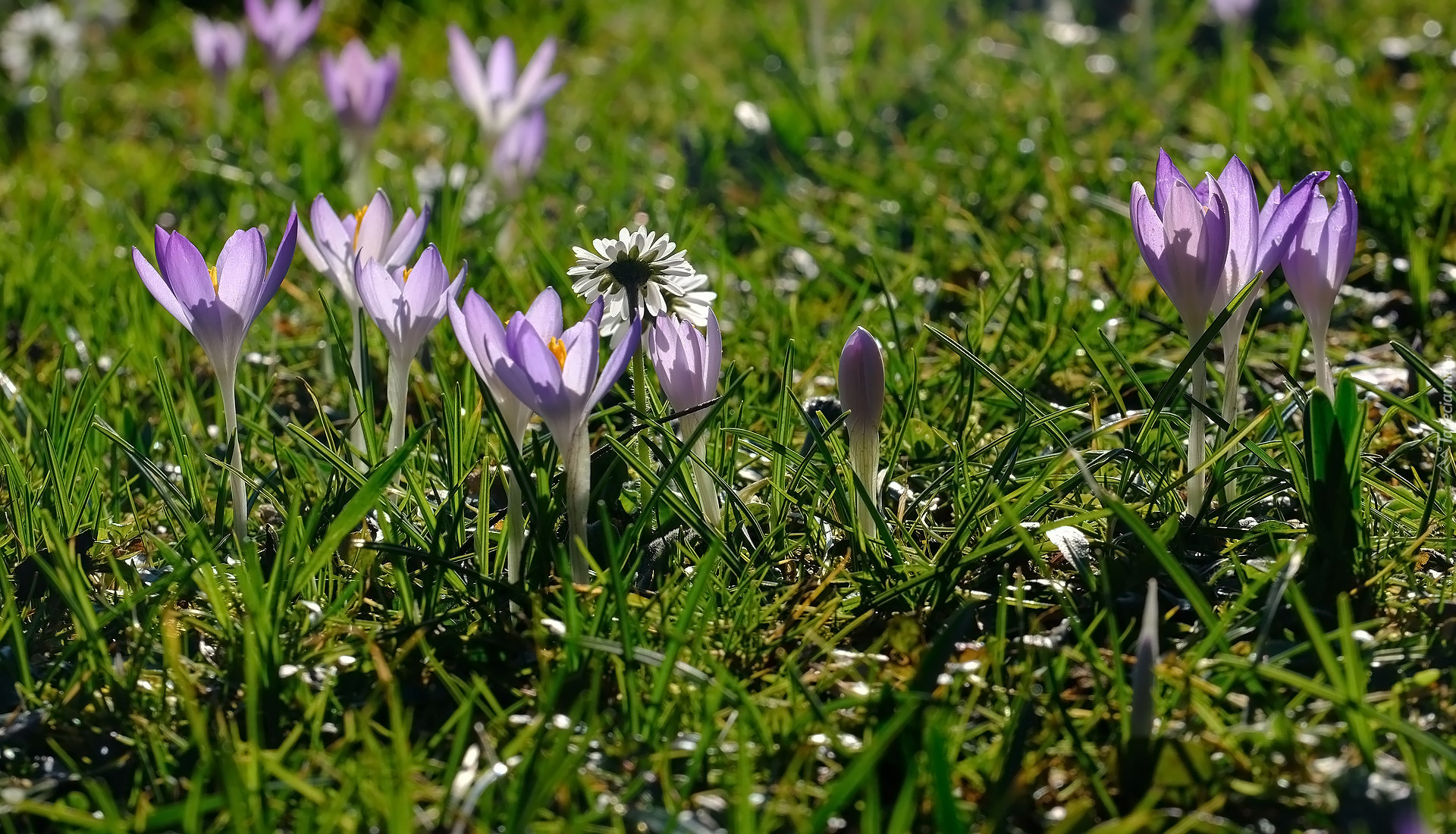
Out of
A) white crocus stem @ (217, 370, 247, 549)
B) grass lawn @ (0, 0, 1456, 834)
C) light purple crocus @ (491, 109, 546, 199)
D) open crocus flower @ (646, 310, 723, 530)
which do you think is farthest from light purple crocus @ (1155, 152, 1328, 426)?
light purple crocus @ (491, 109, 546, 199)

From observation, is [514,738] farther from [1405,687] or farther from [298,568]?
[1405,687]

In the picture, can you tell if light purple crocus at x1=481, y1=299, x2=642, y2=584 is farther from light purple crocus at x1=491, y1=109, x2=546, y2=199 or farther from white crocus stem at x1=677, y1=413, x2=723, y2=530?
light purple crocus at x1=491, y1=109, x2=546, y2=199

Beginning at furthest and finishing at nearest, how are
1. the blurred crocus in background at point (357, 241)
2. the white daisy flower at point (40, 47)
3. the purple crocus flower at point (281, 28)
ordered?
the white daisy flower at point (40, 47), the purple crocus flower at point (281, 28), the blurred crocus in background at point (357, 241)

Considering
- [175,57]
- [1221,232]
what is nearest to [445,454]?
[1221,232]

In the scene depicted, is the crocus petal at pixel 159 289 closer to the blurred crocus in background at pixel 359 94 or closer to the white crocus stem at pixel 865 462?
the white crocus stem at pixel 865 462

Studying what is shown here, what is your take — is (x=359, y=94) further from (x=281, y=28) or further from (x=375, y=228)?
(x=375, y=228)

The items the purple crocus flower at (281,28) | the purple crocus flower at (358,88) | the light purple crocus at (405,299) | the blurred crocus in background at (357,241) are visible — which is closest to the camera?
the light purple crocus at (405,299)

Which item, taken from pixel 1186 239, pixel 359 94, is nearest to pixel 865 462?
pixel 1186 239

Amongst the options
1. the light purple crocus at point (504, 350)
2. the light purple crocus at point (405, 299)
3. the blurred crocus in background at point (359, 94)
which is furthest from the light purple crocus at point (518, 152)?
the light purple crocus at point (504, 350)
